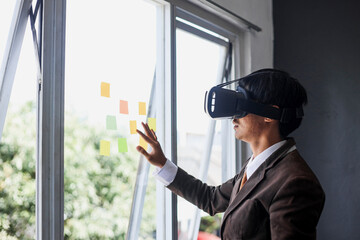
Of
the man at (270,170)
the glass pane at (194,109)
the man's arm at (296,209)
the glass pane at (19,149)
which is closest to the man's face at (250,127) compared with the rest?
the man at (270,170)

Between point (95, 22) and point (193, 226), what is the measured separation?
4.92 ft

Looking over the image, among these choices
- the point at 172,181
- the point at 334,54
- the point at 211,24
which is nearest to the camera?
the point at 172,181

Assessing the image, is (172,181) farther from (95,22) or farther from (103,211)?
(95,22)

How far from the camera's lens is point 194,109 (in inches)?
96.0

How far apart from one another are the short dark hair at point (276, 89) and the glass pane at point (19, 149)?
877 millimetres

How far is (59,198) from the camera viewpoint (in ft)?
4.95

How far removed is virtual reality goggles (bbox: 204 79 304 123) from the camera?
1.53 m

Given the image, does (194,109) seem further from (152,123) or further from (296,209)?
(296,209)

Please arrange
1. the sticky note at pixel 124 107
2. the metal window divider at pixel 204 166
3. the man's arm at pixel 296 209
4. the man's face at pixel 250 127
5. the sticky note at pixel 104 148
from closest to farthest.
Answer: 1. the man's arm at pixel 296 209
2. the man's face at pixel 250 127
3. the sticky note at pixel 104 148
4. the sticky note at pixel 124 107
5. the metal window divider at pixel 204 166

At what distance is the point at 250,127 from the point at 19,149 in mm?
919

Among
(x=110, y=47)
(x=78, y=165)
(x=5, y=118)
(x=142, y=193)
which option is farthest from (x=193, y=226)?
(x=5, y=118)

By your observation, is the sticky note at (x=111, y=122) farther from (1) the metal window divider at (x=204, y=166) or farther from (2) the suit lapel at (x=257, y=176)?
(1) the metal window divider at (x=204, y=166)

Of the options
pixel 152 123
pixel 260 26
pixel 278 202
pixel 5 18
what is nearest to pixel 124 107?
pixel 152 123

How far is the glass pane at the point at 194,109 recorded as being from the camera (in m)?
2.32
